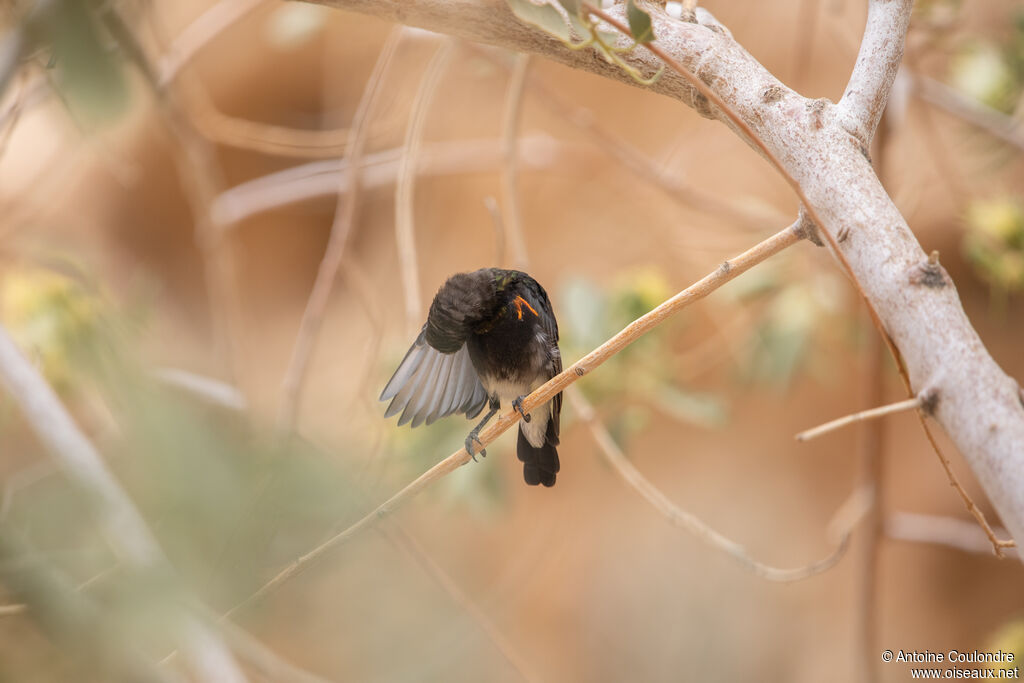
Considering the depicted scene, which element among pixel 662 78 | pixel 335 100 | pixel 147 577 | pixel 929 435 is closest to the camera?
pixel 147 577

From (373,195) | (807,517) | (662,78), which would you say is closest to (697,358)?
(807,517)

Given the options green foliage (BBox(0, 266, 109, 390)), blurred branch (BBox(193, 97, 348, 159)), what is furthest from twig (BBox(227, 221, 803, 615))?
blurred branch (BBox(193, 97, 348, 159))

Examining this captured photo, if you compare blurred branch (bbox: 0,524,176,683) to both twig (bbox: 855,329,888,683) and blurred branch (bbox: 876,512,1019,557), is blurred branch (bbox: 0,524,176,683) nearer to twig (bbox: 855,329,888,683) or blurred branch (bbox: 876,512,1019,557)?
twig (bbox: 855,329,888,683)

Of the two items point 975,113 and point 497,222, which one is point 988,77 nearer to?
point 975,113

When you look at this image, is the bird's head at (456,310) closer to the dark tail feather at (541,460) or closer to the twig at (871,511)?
the dark tail feather at (541,460)

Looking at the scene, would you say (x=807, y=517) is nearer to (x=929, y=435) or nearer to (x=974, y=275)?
(x=974, y=275)

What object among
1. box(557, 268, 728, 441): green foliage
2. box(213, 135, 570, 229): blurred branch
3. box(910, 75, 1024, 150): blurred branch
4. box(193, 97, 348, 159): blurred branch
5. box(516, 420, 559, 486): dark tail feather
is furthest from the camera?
box(213, 135, 570, 229): blurred branch
